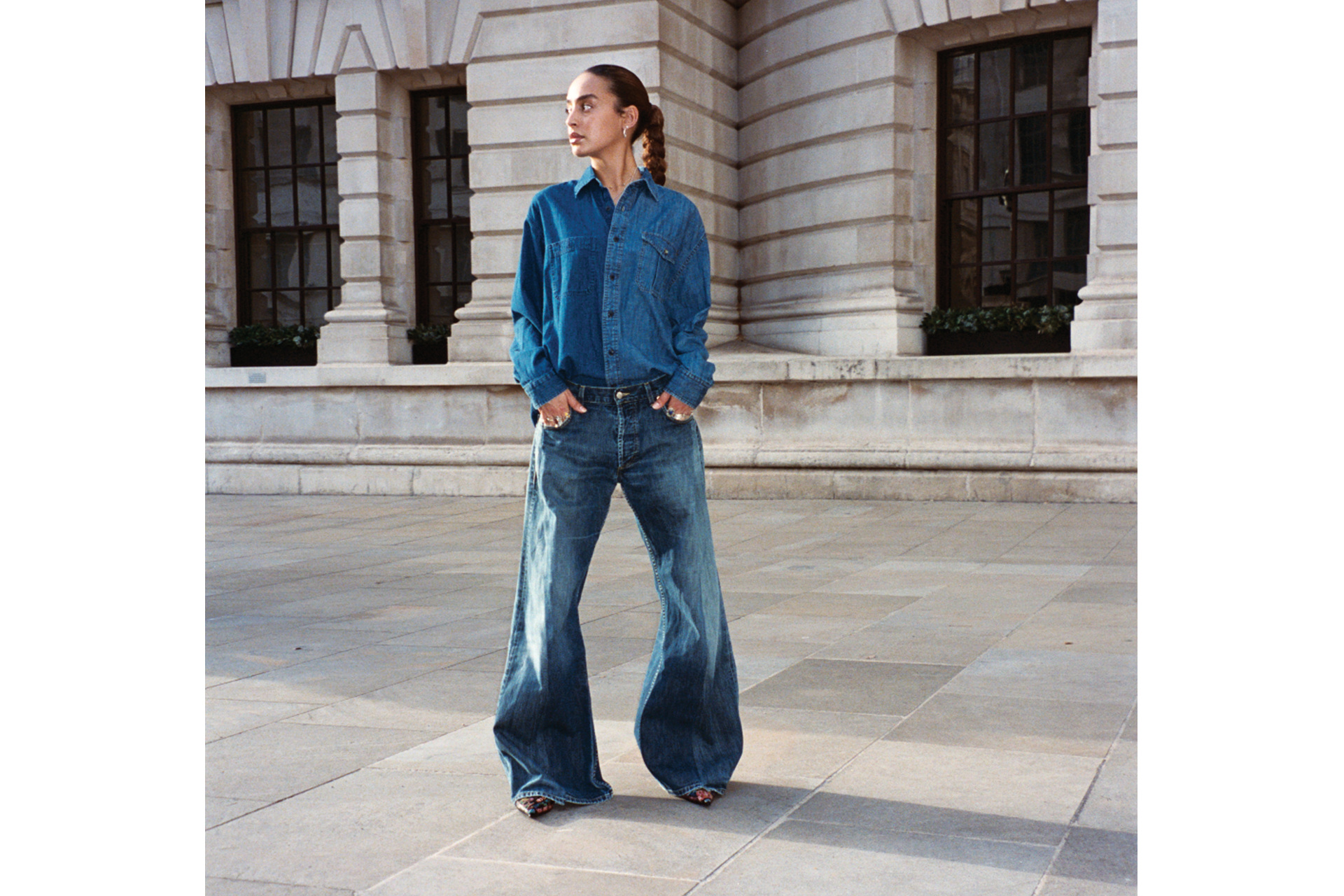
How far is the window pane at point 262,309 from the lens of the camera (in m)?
19.1

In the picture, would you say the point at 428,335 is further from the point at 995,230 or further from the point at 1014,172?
the point at 1014,172

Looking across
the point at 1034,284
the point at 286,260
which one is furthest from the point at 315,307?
the point at 1034,284

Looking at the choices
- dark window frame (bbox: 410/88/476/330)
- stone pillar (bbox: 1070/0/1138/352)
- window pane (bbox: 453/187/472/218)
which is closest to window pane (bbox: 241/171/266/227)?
dark window frame (bbox: 410/88/476/330)

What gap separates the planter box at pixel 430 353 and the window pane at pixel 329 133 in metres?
3.04

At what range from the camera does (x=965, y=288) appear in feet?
52.3

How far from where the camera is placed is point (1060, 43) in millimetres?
14734

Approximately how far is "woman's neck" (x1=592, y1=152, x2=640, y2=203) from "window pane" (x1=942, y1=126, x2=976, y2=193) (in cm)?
1270

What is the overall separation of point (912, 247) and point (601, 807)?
42.6 feet

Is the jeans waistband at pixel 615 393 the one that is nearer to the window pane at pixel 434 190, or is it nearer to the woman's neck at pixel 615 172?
the woman's neck at pixel 615 172

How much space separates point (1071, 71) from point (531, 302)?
491 inches

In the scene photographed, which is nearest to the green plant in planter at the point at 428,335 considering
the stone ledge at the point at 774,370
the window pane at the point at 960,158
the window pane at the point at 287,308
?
the stone ledge at the point at 774,370

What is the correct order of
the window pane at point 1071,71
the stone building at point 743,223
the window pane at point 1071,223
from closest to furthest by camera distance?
the stone building at point 743,223
the window pane at point 1071,71
the window pane at point 1071,223
